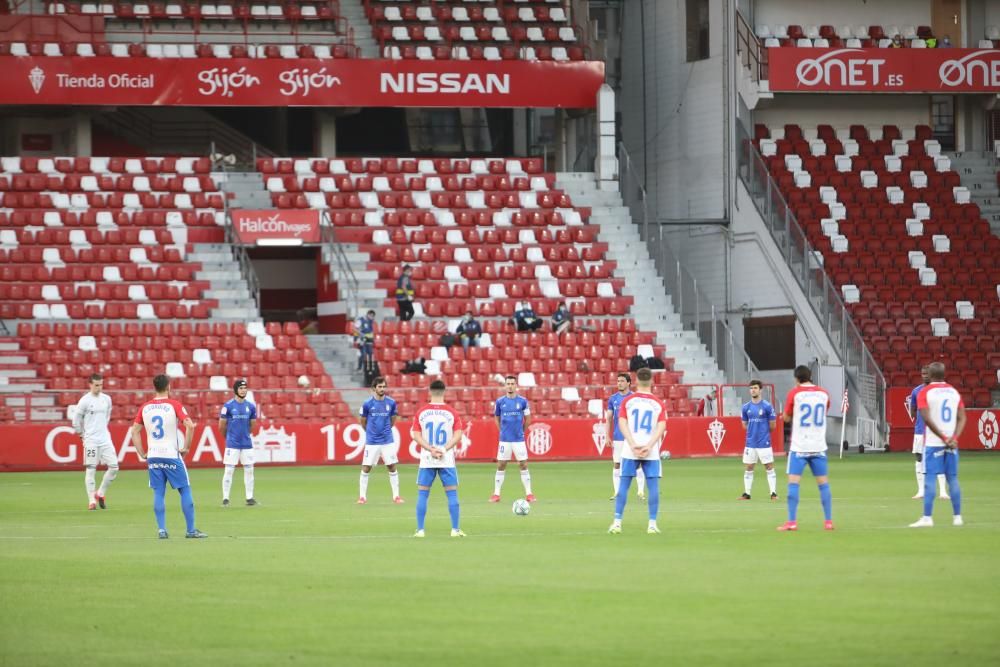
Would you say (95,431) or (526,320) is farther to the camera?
(526,320)

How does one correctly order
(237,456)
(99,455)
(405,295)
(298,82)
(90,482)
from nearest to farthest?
(90,482), (99,455), (237,456), (405,295), (298,82)

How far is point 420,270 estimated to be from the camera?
1844 inches

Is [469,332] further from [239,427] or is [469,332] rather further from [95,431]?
[95,431]

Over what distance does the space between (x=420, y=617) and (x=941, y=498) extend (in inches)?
617

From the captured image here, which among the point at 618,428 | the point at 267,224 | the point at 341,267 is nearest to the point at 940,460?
the point at 618,428

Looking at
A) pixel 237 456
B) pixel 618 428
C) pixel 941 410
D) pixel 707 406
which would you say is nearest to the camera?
pixel 941 410

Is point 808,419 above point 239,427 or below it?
above

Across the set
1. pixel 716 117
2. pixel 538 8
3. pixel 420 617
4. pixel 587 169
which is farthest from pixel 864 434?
pixel 420 617

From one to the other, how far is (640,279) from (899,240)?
7.84 metres

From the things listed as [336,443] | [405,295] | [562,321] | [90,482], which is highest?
[405,295]

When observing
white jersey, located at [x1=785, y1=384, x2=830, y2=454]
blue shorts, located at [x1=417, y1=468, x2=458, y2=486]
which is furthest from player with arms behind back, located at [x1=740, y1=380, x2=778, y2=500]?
blue shorts, located at [x1=417, y1=468, x2=458, y2=486]

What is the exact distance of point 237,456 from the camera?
88.4 ft

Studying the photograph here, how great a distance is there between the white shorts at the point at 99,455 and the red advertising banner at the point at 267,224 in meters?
19.3

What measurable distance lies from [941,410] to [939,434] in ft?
1.00
